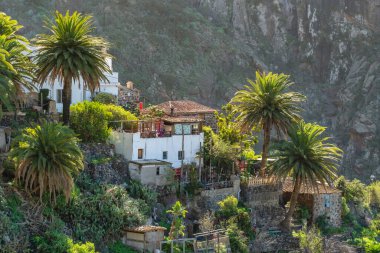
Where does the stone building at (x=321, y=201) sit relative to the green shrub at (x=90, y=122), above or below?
below

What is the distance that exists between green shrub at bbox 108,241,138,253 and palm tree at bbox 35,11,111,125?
33.3ft

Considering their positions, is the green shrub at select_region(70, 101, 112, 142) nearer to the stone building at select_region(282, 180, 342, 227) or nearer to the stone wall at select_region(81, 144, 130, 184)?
the stone wall at select_region(81, 144, 130, 184)

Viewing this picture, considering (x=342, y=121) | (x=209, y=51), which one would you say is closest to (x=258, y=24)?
(x=209, y=51)

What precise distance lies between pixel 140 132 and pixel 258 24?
7186cm

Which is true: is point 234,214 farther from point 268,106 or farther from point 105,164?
point 105,164

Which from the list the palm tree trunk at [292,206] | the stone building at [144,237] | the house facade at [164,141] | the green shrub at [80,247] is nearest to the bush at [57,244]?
the green shrub at [80,247]

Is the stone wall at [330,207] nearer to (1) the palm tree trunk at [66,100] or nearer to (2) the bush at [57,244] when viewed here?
(1) the palm tree trunk at [66,100]

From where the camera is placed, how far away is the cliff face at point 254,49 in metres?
101

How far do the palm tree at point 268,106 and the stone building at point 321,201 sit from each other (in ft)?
16.9

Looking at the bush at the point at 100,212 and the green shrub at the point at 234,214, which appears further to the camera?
the green shrub at the point at 234,214

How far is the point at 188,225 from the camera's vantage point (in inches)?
1821

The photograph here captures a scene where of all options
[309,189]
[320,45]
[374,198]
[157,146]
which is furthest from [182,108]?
[320,45]

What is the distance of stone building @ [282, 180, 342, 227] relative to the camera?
177 ft

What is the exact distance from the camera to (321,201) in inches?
2130
